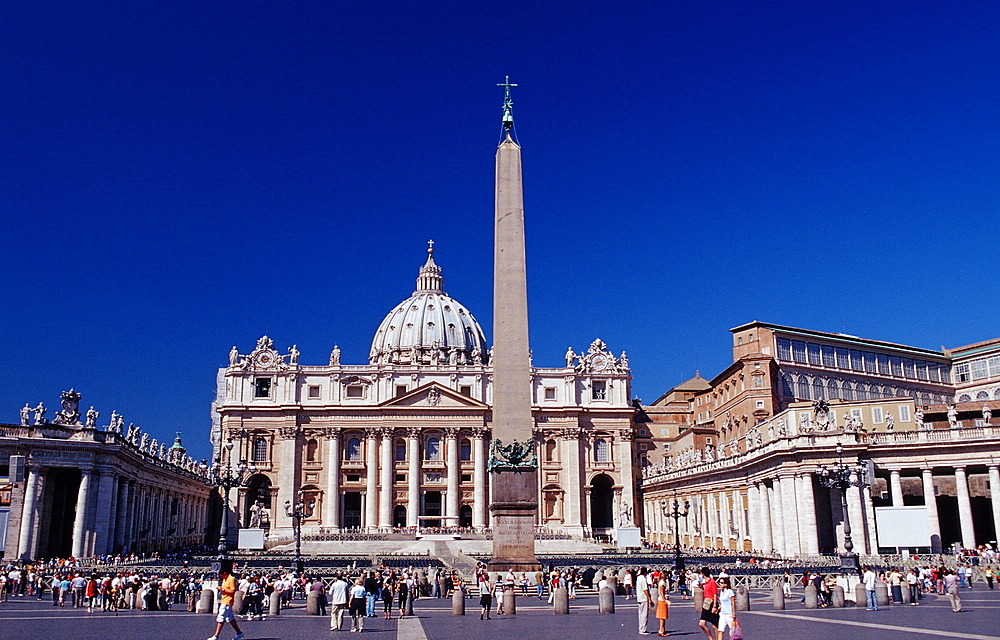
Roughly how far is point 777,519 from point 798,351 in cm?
2700

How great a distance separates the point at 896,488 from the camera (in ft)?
143

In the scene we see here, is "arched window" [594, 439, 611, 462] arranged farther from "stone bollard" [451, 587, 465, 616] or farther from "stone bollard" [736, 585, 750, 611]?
"stone bollard" [451, 587, 465, 616]

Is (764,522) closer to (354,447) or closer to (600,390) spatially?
(600,390)

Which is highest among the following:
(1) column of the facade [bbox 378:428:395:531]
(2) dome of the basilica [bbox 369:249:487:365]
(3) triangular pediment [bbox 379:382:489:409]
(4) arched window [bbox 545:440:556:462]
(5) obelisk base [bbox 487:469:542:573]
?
(2) dome of the basilica [bbox 369:249:487:365]

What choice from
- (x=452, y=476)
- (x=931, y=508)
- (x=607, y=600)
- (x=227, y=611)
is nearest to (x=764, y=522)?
(x=931, y=508)

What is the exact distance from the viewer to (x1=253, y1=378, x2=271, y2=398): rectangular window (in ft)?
275

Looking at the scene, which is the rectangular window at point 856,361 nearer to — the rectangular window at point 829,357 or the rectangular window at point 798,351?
the rectangular window at point 829,357

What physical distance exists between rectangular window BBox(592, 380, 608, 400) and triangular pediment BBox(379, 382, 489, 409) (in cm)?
1129

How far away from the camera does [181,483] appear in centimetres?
6075

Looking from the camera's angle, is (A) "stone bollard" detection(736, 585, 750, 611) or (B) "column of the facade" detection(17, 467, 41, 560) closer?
(A) "stone bollard" detection(736, 585, 750, 611)

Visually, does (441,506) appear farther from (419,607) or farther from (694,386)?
(419,607)

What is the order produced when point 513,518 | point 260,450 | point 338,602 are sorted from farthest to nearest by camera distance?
point 260,450 < point 513,518 < point 338,602

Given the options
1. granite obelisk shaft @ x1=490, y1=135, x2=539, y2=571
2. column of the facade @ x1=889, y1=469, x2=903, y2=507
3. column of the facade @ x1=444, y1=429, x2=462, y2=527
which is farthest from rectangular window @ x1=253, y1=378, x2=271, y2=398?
granite obelisk shaft @ x1=490, y1=135, x2=539, y2=571

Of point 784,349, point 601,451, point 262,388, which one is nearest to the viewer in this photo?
point 784,349
